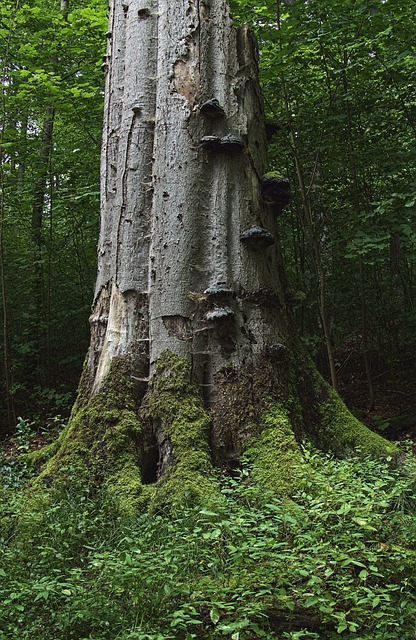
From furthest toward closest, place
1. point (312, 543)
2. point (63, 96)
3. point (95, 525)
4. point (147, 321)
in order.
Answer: point (63, 96) < point (147, 321) < point (95, 525) < point (312, 543)

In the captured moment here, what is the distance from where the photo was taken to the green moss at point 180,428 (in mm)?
3824

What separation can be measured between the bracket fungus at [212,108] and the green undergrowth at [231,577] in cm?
312

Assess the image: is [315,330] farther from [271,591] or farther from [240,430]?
[271,591]

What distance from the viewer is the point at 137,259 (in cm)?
476

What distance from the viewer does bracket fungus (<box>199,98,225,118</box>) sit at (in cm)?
473

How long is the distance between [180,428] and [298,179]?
589 centimetres

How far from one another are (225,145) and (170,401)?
7.20ft

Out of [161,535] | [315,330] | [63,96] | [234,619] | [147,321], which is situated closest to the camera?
[234,619]

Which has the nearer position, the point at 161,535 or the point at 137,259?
the point at 161,535

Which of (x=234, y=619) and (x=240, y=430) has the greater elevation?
(x=240, y=430)

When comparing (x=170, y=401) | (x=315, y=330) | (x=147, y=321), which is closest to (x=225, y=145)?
(x=147, y=321)

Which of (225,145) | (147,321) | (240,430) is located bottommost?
(240,430)

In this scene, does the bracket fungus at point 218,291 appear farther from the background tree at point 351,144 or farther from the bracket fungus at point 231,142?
the background tree at point 351,144

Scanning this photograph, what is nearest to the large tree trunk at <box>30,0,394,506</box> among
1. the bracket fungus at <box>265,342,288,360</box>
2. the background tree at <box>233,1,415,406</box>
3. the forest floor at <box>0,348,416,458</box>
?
the bracket fungus at <box>265,342,288,360</box>
